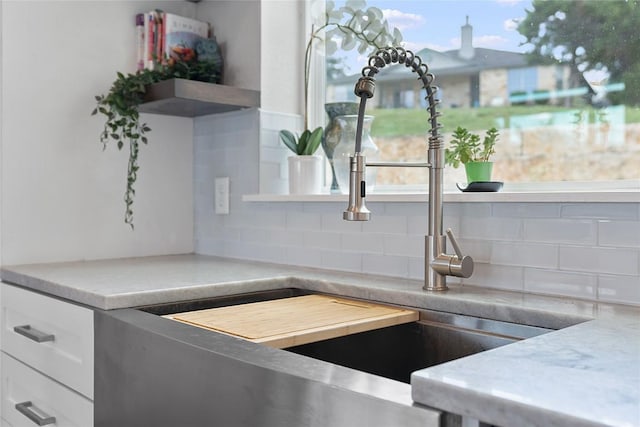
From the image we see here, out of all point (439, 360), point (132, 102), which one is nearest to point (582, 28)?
point (439, 360)

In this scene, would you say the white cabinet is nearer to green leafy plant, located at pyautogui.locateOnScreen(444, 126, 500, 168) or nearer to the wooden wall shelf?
the wooden wall shelf

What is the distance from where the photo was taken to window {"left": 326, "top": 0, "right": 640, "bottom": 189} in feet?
4.94

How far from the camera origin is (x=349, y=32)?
2145 millimetres

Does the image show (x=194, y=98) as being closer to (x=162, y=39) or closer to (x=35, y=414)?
(x=162, y=39)

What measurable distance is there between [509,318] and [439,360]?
7.0 inches

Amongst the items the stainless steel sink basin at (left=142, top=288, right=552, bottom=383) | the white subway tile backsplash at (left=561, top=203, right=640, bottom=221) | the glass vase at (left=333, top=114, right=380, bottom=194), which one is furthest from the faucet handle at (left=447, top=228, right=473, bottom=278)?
the glass vase at (left=333, top=114, right=380, bottom=194)

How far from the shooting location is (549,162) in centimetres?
162

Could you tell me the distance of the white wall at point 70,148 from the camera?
1963 mm

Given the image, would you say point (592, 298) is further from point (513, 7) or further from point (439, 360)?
point (513, 7)

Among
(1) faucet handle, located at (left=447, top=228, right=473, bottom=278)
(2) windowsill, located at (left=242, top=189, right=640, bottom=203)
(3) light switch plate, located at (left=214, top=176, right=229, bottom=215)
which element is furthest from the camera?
(3) light switch plate, located at (left=214, top=176, right=229, bottom=215)

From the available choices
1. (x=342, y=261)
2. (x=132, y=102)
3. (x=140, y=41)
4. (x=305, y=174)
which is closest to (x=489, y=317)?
(x=342, y=261)

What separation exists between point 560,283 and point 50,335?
117 cm

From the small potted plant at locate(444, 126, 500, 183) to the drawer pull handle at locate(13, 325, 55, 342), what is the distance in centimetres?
107

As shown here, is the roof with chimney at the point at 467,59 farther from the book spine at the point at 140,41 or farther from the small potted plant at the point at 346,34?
the book spine at the point at 140,41
